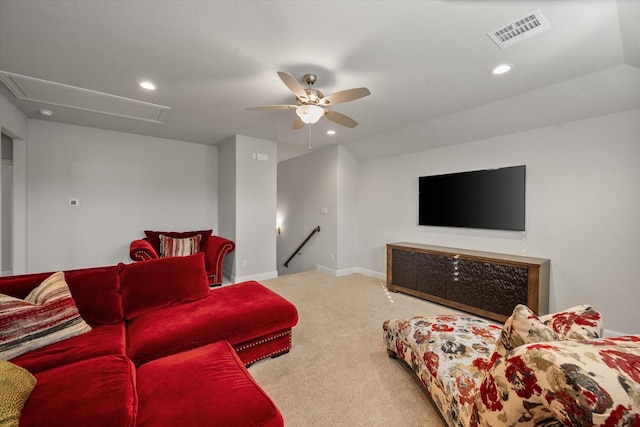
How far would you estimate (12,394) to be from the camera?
37.4 inches

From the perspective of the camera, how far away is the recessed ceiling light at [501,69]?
2.10m

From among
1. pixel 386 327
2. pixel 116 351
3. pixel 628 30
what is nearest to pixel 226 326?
pixel 116 351

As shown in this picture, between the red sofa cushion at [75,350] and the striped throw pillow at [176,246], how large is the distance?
2327 millimetres

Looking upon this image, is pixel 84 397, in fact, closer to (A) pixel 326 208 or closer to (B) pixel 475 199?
(B) pixel 475 199

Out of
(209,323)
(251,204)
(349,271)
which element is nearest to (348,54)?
(209,323)

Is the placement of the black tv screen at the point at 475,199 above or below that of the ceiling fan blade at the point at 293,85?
below

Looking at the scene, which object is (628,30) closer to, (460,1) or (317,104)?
(460,1)

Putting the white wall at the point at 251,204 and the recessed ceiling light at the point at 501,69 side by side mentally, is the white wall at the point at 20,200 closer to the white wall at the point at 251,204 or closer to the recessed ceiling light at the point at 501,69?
the white wall at the point at 251,204

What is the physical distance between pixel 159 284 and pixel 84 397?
3.57 ft

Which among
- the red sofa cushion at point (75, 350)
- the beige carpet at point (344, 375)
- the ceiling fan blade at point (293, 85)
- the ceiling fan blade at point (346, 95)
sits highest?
the ceiling fan blade at point (293, 85)

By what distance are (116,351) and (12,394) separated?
0.55m

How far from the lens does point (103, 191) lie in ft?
12.9

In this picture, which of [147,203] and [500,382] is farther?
[147,203]

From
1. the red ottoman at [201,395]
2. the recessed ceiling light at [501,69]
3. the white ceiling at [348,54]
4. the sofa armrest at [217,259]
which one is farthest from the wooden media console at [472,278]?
the red ottoman at [201,395]
